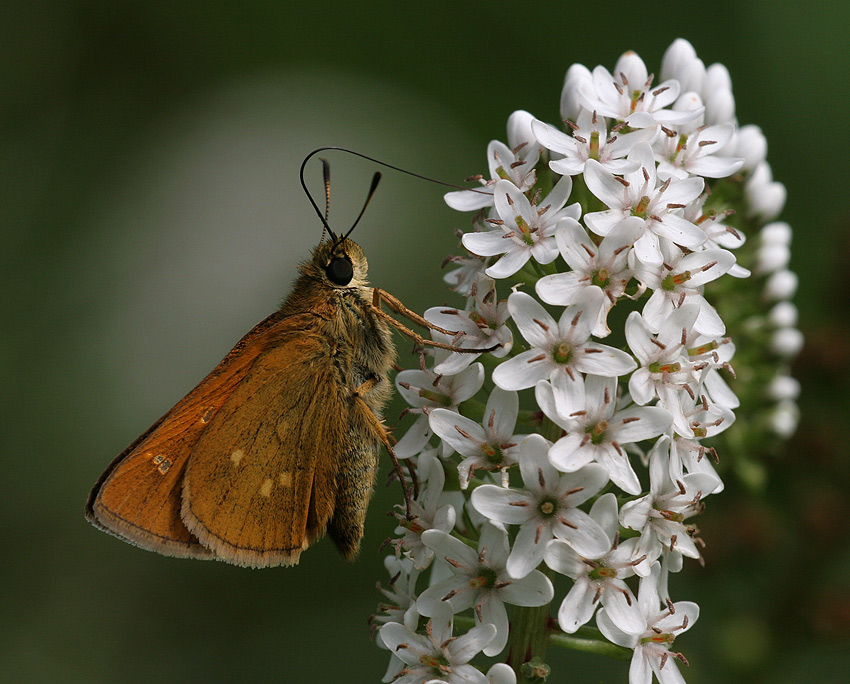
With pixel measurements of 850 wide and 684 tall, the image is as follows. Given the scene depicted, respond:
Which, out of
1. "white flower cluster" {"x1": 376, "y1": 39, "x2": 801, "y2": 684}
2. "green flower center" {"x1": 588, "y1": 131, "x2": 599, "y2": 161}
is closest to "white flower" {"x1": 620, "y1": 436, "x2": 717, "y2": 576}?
"white flower cluster" {"x1": 376, "y1": 39, "x2": 801, "y2": 684}

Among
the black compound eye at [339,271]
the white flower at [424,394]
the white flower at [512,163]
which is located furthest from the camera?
the black compound eye at [339,271]

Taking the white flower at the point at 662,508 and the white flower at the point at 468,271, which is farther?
the white flower at the point at 468,271

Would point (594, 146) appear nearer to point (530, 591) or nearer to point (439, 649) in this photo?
point (530, 591)

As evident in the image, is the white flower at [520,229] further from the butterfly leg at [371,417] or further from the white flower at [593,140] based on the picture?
the butterfly leg at [371,417]

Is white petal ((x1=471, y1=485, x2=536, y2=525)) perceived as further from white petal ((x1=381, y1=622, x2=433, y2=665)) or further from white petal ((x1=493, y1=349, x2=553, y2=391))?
white petal ((x1=381, y1=622, x2=433, y2=665))

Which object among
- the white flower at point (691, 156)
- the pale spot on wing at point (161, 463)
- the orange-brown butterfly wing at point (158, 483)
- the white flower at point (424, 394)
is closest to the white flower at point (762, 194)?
the white flower at point (691, 156)

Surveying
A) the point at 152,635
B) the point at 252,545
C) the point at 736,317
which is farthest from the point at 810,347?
the point at 152,635

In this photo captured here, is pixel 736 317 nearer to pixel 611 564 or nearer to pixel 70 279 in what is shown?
pixel 611 564
